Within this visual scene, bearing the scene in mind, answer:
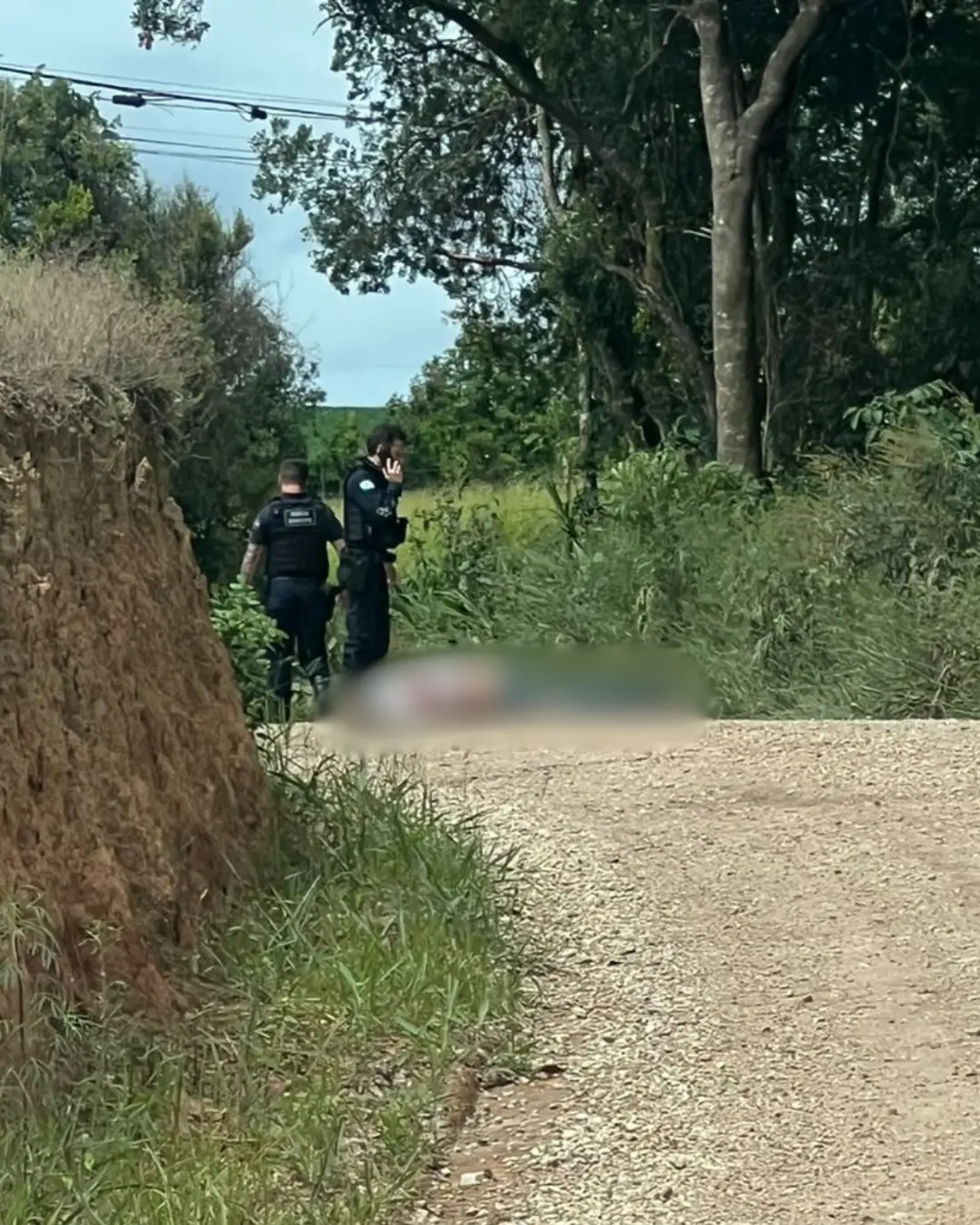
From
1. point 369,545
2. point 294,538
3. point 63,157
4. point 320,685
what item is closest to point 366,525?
point 369,545

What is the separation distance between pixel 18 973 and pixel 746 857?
4108 mm

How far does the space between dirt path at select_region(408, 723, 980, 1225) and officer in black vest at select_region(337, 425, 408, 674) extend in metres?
2.33

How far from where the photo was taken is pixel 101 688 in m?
5.34

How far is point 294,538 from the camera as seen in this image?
11281 millimetres

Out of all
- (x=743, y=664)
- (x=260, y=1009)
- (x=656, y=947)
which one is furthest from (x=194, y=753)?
(x=743, y=664)

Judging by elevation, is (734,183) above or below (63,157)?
below

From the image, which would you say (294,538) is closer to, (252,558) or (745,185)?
(252,558)

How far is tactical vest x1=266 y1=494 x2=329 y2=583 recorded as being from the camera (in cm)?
1129

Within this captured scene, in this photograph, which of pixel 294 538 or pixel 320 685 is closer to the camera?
pixel 320 685

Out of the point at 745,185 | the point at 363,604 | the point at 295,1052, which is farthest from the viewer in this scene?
the point at 745,185

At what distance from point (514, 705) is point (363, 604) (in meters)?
2.93

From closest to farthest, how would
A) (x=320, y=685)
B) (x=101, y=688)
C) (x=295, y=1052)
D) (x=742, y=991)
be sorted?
(x=295, y=1052) → (x=101, y=688) → (x=742, y=991) → (x=320, y=685)

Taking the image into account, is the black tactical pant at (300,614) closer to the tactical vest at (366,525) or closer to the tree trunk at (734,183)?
the tactical vest at (366,525)

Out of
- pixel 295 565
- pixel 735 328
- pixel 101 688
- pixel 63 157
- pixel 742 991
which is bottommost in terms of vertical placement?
pixel 742 991
